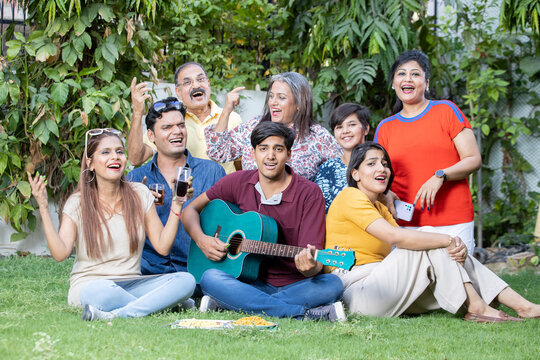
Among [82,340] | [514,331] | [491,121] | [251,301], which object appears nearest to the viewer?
[82,340]

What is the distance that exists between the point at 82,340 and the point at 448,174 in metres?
2.33

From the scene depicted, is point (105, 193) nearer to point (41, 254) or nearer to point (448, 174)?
point (448, 174)

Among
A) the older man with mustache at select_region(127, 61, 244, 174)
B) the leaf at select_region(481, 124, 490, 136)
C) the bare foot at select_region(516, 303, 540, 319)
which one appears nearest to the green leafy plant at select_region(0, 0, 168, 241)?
the older man with mustache at select_region(127, 61, 244, 174)

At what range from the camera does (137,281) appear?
3943mm

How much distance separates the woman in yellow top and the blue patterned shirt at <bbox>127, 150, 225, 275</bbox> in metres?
1.02

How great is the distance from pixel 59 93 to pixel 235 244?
2.49 metres

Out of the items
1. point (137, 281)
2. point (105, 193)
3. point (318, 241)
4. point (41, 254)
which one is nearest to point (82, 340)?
point (137, 281)

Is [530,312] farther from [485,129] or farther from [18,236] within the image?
[18,236]

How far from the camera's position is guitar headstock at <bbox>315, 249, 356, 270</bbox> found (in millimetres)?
3467

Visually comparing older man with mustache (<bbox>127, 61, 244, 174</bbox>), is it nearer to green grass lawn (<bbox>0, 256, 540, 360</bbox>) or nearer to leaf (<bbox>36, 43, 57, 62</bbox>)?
leaf (<bbox>36, 43, 57, 62</bbox>)

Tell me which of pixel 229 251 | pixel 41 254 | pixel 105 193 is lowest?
pixel 41 254

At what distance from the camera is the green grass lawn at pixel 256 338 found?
9.53ft

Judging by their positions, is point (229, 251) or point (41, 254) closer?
point (229, 251)

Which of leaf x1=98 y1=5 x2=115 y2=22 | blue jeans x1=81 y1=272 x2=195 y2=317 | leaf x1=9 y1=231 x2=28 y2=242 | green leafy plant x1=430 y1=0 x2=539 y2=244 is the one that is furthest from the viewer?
green leafy plant x1=430 y1=0 x2=539 y2=244
